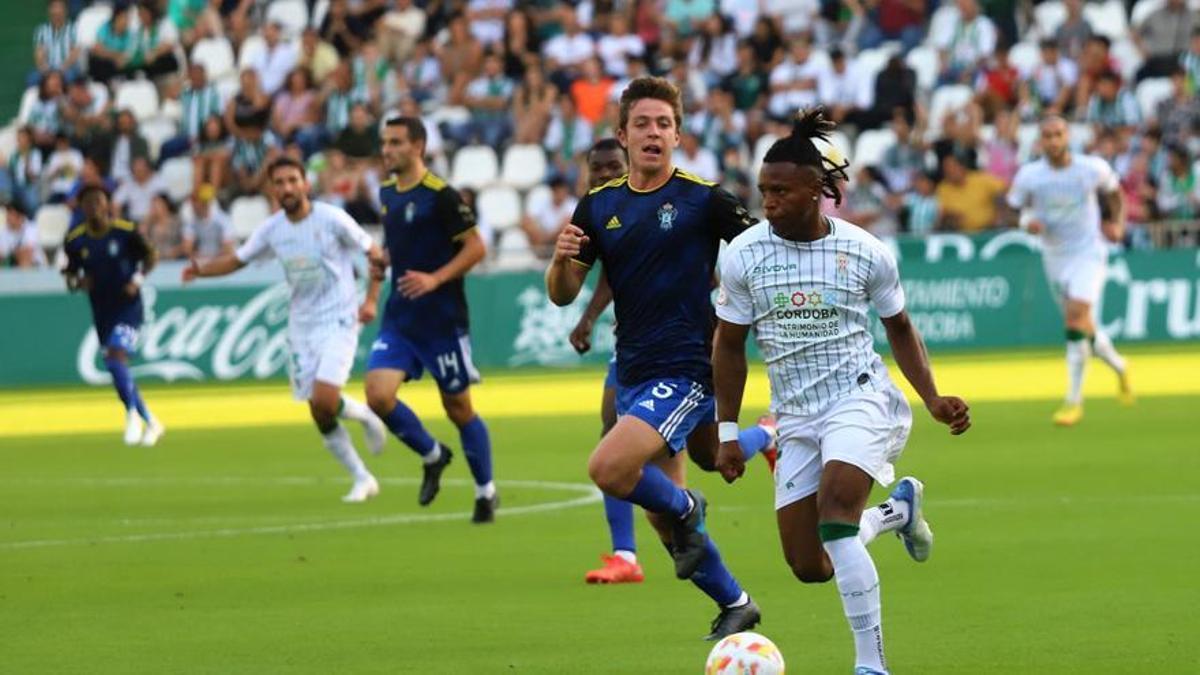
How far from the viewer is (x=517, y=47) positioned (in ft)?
119

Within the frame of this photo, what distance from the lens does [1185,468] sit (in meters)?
17.1

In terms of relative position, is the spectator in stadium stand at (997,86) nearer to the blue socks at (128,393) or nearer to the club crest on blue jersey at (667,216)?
the blue socks at (128,393)

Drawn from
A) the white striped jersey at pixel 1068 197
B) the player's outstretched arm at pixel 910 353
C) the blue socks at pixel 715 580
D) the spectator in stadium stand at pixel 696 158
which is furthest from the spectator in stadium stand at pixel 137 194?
the player's outstretched arm at pixel 910 353

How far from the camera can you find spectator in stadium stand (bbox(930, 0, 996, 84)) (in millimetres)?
34656

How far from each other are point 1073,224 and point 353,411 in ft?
25.3

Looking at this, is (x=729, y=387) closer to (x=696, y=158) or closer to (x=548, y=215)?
(x=696, y=158)

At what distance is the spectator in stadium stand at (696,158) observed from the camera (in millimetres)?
32875

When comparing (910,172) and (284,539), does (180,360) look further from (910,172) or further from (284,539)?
(284,539)

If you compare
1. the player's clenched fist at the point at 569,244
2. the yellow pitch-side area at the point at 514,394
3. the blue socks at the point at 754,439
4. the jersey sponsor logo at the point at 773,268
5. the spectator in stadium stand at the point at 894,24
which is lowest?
the yellow pitch-side area at the point at 514,394

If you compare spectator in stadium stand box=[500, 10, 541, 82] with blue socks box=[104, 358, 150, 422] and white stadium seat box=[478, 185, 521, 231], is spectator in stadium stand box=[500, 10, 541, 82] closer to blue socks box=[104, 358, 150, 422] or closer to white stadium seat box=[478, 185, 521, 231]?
white stadium seat box=[478, 185, 521, 231]

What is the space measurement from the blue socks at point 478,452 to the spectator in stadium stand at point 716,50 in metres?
20.5

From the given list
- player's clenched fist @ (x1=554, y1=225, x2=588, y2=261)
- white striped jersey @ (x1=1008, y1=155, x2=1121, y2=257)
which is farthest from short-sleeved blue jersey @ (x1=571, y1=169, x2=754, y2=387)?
white striped jersey @ (x1=1008, y1=155, x2=1121, y2=257)

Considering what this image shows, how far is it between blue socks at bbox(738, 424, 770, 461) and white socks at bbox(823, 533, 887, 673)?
267cm

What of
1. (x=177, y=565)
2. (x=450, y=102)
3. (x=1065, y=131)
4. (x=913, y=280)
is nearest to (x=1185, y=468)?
(x=1065, y=131)
